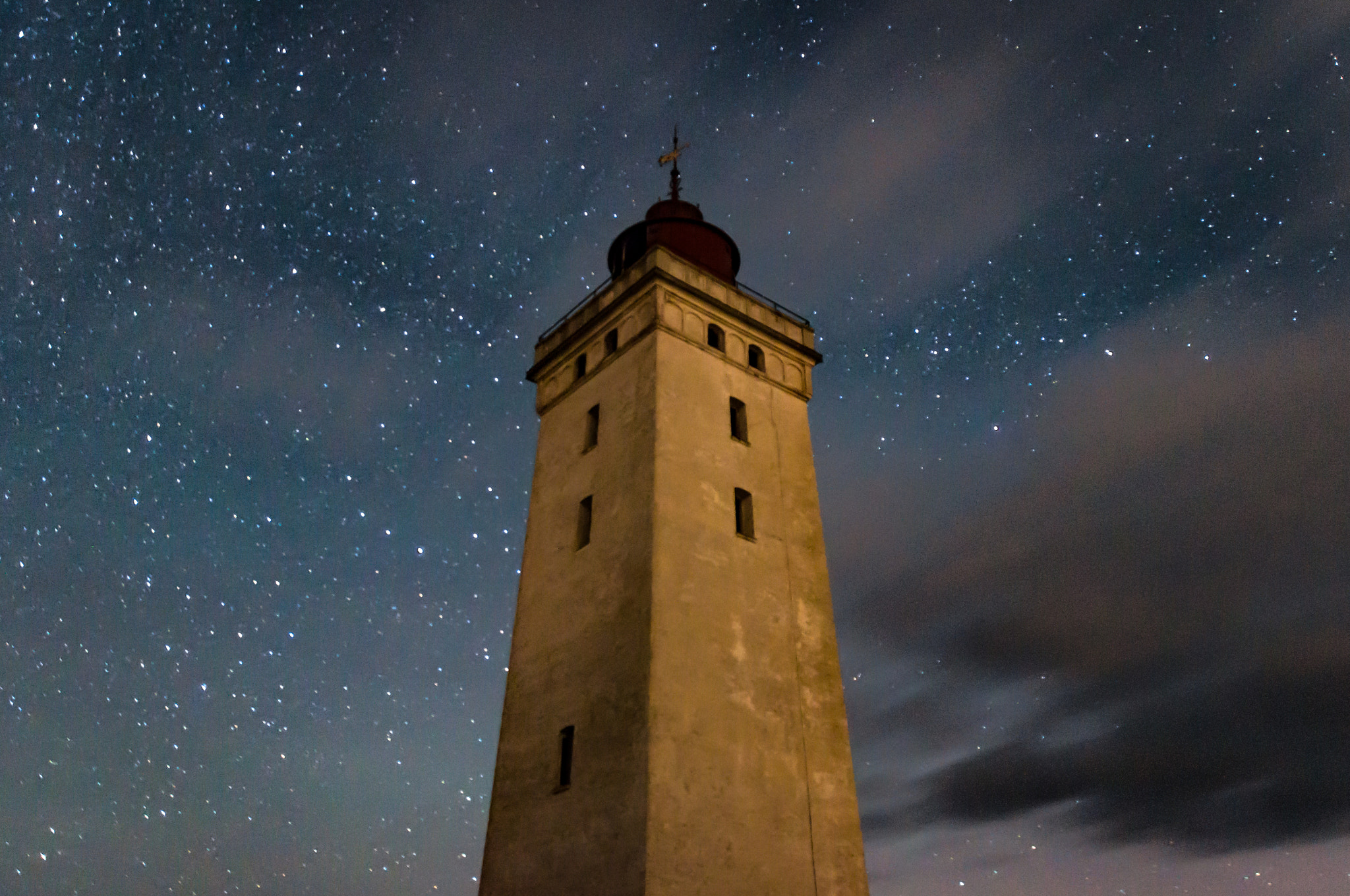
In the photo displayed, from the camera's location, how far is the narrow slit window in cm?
1944

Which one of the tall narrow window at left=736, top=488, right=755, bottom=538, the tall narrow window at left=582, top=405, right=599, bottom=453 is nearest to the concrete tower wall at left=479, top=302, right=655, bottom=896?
the tall narrow window at left=582, top=405, right=599, bottom=453

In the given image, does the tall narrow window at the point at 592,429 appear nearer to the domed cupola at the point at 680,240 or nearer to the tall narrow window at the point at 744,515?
the tall narrow window at the point at 744,515

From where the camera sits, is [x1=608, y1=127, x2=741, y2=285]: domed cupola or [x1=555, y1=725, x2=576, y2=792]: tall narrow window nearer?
[x1=555, y1=725, x2=576, y2=792]: tall narrow window

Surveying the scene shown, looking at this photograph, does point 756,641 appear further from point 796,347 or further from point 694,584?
point 796,347

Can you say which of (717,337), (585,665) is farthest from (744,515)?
(717,337)

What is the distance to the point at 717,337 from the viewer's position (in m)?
26.3

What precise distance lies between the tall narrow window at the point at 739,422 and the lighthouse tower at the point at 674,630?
0.18 feet

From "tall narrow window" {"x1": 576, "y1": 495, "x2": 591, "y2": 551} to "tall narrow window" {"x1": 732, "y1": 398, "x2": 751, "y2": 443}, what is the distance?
176 inches

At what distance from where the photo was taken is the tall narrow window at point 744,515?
22891 millimetres

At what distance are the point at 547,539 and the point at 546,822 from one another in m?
7.50

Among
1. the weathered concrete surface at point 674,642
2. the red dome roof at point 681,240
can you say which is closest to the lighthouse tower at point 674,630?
the weathered concrete surface at point 674,642

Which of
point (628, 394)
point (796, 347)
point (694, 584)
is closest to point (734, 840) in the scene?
point (694, 584)

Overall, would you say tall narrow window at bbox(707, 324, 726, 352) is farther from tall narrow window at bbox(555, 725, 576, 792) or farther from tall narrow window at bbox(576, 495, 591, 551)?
tall narrow window at bbox(555, 725, 576, 792)

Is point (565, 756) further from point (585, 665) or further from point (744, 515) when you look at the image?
point (744, 515)
